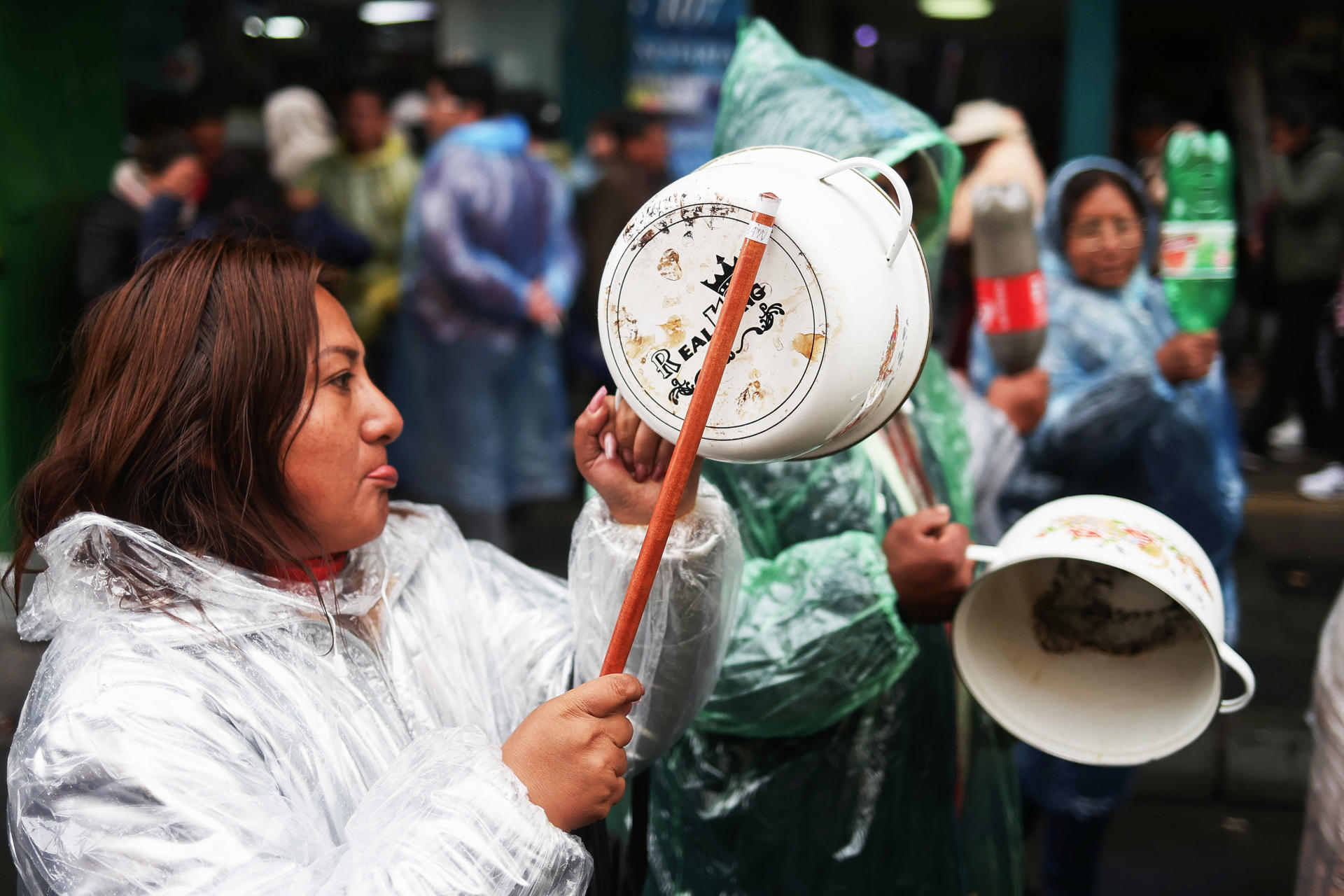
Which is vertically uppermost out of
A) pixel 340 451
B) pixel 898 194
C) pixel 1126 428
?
pixel 898 194

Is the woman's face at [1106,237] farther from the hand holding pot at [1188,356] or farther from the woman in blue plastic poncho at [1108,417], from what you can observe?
the hand holding pot at [1188,356]

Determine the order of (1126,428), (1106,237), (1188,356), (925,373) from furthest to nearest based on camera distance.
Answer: (1106,237)
(1126,428)
(1188,356)
(925,373)

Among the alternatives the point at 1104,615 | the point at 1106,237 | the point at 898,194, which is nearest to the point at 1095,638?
the point at 1104,615

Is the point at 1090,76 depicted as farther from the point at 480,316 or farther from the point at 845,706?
the point at 845,706

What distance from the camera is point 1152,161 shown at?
4219 millimetres

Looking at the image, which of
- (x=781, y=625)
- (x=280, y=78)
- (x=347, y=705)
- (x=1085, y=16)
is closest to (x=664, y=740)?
(x=781, y=625)

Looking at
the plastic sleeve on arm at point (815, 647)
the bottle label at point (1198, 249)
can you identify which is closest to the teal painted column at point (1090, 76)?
the bottle label at point (1198, 249)

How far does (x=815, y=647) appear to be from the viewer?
152cm

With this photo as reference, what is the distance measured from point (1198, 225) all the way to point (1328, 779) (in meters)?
1.16

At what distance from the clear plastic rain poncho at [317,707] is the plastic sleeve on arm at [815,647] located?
144mm

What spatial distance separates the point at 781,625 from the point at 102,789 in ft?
2.78

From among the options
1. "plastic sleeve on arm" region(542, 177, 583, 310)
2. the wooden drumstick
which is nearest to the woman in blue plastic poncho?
the wooden drumstick

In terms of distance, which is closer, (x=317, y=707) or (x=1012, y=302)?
(x=317, y=707)

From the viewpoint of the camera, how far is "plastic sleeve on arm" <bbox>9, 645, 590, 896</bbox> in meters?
0.97
